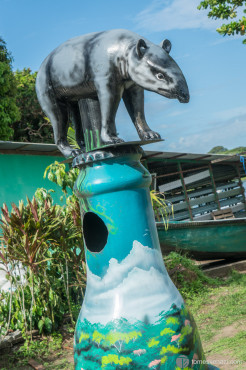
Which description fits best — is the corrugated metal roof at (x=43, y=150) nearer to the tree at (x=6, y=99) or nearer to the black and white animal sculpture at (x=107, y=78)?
the tree at (x=6, y=99)

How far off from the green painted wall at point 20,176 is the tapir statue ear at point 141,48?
28.2ft

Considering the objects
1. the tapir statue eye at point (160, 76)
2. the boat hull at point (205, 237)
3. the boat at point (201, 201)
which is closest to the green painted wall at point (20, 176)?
the boat at point (201, 201)

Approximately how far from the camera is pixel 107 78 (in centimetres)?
229

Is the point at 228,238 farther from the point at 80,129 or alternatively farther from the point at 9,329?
the point at 80,129

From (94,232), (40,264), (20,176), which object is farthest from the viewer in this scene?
(20,176)

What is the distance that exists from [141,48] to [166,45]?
0.70 feet

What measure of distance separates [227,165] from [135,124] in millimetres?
16935

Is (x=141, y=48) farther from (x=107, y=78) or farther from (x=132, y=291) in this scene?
(x=132, y=291)

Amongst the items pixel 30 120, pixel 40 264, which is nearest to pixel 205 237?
pixel 40 264

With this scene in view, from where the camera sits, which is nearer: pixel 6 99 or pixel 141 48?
pixel 141 48

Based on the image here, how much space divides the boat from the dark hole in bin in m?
6.04

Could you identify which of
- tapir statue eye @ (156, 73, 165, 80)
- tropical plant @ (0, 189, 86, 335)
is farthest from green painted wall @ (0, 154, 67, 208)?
tapir statue eye @ (156, 73, 165, 80)

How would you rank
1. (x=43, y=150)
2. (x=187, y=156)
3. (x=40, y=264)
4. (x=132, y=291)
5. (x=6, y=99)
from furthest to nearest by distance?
(x=6, y=99) → (x=187, y=156) → (x=43, y=150) → (x=40, y=264) → (x=132, y=291)

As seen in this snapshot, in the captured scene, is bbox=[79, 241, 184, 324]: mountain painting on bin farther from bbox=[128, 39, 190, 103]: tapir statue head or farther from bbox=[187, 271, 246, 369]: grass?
bbox=[187, 271, 246, 369]: grass
